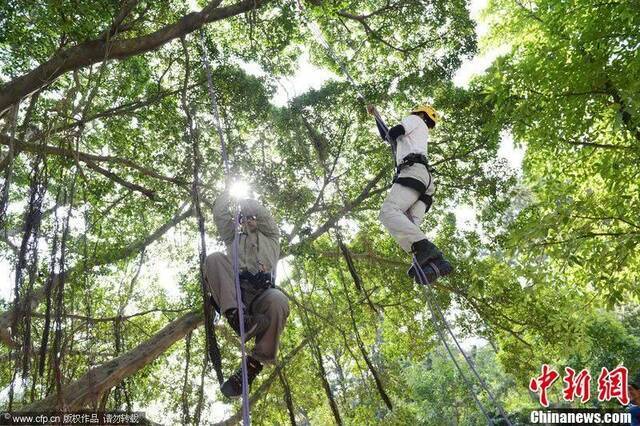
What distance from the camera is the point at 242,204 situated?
10.7ft

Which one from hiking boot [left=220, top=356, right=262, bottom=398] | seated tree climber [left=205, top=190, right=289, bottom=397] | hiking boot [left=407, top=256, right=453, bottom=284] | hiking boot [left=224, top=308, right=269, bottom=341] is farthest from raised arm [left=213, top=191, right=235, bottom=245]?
hiking boot [left=407, top=256, right=453, bottom=284]

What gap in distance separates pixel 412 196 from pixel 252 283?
127 centimetres

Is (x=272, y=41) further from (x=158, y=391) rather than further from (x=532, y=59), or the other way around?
(x=158, y=391)

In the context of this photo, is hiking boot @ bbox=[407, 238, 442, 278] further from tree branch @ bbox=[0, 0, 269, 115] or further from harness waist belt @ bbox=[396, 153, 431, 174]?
tree branch @ bbox=[0, 0, 269, 115]

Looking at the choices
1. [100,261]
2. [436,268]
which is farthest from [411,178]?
[100,261]

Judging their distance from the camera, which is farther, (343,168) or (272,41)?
(343,168)

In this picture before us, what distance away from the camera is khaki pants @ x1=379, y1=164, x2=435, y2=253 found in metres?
3.03

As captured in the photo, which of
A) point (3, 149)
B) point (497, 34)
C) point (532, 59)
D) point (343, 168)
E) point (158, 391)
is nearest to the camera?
point (532, 59)

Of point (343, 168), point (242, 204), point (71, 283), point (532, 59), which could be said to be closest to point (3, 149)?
point (71, 283)

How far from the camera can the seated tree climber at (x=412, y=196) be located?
9.79 ft

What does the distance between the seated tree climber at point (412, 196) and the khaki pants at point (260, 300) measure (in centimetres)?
92

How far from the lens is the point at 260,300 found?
9.36ft

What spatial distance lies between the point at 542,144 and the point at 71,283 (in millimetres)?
4864

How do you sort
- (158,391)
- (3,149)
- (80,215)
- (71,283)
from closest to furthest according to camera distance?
(71,283)
(3,149)
(80,215)
(158,391)
